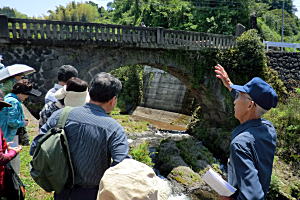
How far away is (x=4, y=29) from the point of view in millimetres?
7977

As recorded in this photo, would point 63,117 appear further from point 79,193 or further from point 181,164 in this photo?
point 181,164

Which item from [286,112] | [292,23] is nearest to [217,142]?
[286,112]

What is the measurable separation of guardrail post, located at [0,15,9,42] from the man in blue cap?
7.95m

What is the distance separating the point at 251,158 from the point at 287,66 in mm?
14134

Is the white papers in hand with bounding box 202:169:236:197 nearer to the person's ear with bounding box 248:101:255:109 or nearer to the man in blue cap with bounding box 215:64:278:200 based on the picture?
the man in blue cap with bounding box 215:64:278:200

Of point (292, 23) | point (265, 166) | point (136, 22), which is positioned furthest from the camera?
point (292, 23)

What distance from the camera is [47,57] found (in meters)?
9.05

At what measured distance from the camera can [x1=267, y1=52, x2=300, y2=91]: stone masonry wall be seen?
46.1 feet

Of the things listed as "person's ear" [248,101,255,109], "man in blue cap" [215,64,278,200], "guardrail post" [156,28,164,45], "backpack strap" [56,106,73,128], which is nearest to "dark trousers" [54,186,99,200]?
"backpack strap" [56,106,73,128]

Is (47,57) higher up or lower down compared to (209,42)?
lower down

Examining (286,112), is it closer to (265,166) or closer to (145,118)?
(145,118)

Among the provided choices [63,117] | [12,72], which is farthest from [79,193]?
[12,72]

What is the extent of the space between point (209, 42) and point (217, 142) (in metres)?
4.89

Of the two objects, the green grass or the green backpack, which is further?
the green grass
